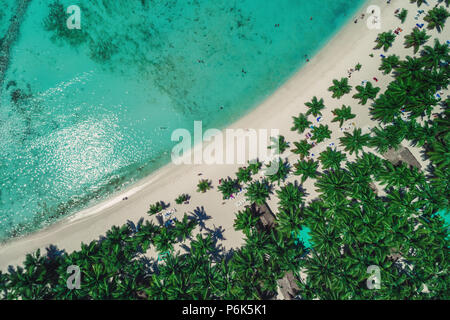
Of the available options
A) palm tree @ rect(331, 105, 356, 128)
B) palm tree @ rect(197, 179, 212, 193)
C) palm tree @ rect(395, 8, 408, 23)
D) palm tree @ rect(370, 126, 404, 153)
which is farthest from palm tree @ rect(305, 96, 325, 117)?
palm tree @ rect(197, 179, 212, 193)

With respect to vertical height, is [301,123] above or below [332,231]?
above

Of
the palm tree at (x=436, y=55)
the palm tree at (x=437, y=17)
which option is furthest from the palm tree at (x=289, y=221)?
the palm tree at (x=437, y=17)

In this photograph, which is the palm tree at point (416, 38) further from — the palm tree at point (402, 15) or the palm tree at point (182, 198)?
the palm tree at point (182, 198)

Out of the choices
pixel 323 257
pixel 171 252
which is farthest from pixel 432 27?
pixel 171 252

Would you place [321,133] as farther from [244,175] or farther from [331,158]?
[244,175]

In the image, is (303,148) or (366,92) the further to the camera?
(303,148)

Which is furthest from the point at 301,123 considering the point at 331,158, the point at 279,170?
the point at 279,170
